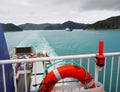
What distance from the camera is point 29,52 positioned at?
13.7 metres

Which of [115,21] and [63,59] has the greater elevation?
[115,21]

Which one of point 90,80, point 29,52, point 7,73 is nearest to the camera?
point 90,80

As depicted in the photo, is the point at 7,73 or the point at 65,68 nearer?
the point at 65,68

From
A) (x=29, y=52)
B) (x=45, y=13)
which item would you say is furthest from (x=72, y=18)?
(x=29, y=52)

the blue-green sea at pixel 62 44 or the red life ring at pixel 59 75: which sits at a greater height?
the red life ring at pixel 59 75

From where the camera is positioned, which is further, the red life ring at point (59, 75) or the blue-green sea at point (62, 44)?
the blue-green sea at point (62, 44)

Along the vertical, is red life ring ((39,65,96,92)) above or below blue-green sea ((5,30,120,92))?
above

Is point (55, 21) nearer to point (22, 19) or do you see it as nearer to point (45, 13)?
point (45, 13)

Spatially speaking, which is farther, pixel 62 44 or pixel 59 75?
pixel 62 44

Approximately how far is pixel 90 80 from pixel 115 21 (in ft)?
132

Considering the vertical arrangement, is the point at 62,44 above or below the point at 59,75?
below

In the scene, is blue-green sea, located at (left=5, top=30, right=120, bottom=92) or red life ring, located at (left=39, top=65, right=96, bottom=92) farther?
blue-green sea, located at (left=5, top=30, right=120, bottom=92)

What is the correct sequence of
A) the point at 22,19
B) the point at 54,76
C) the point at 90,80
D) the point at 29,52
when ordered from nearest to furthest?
1. the point at 54,76
2. the point at 90,80
3. the point at 29,52
4. the point at 22,19

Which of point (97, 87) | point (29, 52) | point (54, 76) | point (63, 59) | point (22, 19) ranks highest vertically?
point (22, 19)
